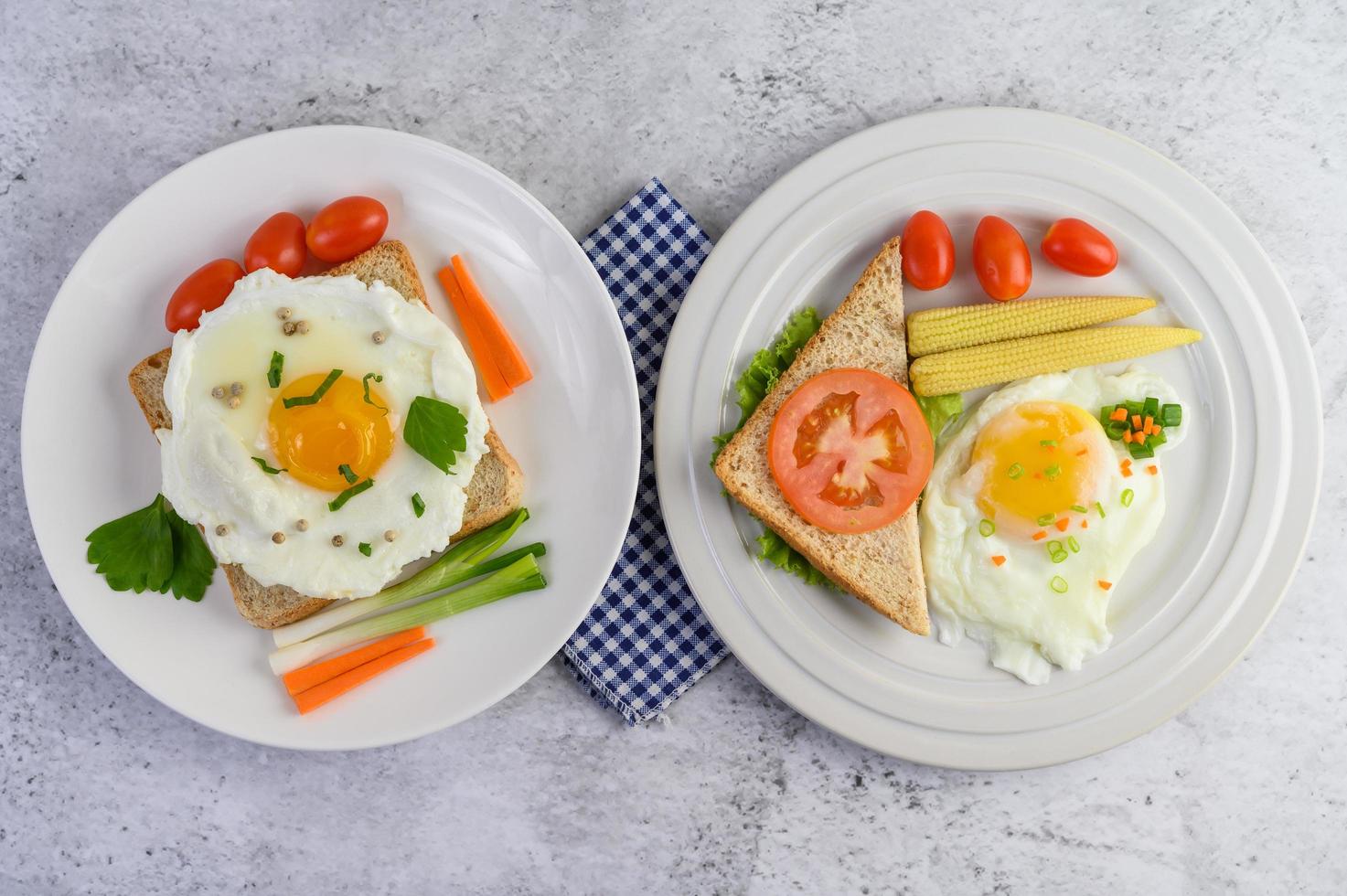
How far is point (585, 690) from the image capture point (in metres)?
3.82

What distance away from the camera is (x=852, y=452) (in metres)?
3.41

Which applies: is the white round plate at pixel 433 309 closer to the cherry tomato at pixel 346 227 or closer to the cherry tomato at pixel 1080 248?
the cherry tomato at pixel 346 227

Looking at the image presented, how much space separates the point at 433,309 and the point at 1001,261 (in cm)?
223

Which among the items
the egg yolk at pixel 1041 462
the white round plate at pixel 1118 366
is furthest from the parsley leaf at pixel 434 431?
the egg yolk at pixel 1041 462

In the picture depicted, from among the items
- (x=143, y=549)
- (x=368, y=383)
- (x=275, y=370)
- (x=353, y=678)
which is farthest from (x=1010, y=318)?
(x=143, y=549)

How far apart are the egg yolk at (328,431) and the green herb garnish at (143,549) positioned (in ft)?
2.01

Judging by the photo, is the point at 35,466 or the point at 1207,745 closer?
the point at 35,466

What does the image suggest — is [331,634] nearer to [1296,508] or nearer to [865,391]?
[865,391]

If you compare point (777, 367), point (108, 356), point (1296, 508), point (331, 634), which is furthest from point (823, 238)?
point (108, 356)

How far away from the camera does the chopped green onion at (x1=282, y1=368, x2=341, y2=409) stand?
3.17 m

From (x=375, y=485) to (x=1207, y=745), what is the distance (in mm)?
3622

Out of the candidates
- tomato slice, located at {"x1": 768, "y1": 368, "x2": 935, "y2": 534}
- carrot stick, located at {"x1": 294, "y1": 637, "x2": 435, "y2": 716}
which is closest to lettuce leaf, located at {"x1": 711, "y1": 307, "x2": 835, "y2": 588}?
tomato slice, located at {"x1": 768, "y1": 368, "x2": 935, "y2": 534}

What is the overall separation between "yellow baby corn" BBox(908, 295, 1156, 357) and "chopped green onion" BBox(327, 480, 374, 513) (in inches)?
85.1

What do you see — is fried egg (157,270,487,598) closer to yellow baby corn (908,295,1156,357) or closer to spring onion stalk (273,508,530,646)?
spring onion stalk (273,508,530,646)
